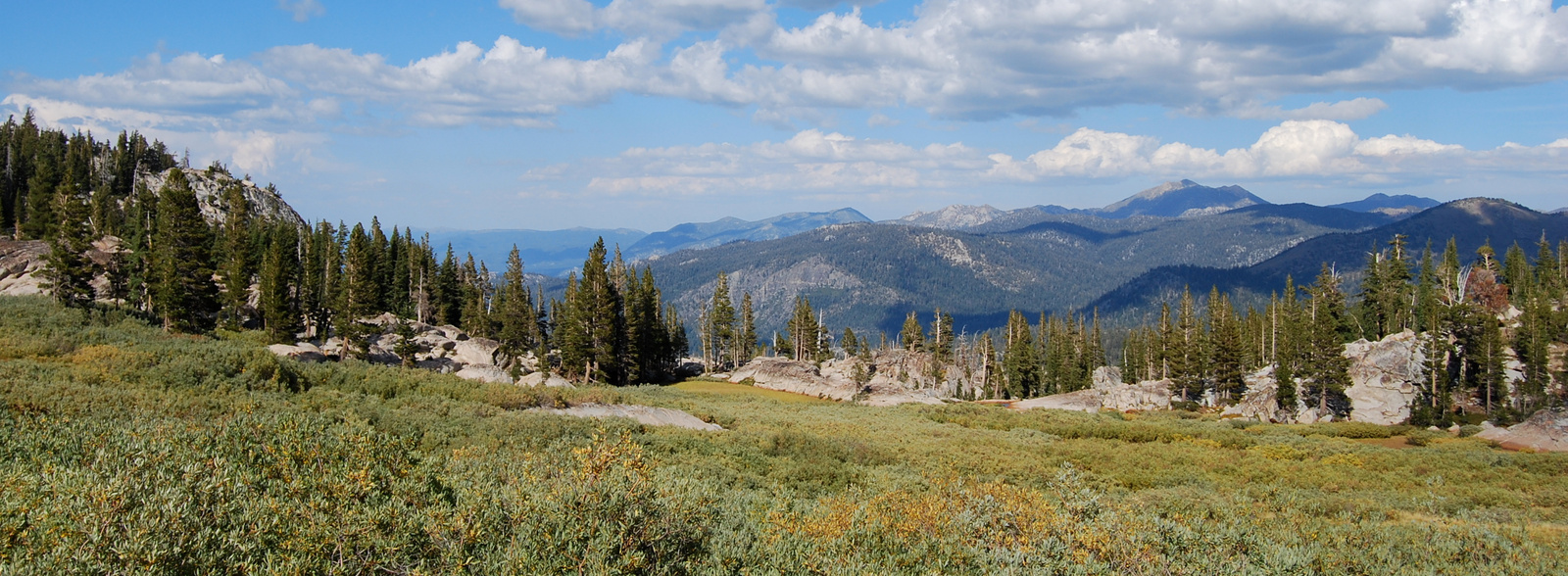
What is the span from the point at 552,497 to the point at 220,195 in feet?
484

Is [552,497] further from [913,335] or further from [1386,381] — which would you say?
[913,335]

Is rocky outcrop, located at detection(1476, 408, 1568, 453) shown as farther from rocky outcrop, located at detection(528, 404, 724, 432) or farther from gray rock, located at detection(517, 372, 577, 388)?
gray rock, located at detection(517, 372, 577, 388)

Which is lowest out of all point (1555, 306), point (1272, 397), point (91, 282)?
point (1272, 397)

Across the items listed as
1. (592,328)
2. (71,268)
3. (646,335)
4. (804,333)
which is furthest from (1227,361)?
(71,268)

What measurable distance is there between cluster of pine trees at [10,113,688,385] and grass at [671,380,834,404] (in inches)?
254

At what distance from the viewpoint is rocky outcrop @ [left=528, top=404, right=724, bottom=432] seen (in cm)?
2930

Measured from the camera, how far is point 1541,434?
40.5m

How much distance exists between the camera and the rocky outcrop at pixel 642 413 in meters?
29.3

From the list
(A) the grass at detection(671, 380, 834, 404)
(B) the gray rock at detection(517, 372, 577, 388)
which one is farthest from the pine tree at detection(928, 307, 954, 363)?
(B) the gray rock at detection(517, 372, 577, 388)

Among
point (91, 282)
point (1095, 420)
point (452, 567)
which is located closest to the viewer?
point (452, 567)

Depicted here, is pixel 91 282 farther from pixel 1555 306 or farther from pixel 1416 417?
pixel 1555 306

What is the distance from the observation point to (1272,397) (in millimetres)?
64125

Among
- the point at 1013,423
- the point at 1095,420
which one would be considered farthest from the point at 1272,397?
the point at 1013,423

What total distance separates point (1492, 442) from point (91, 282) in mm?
101997
